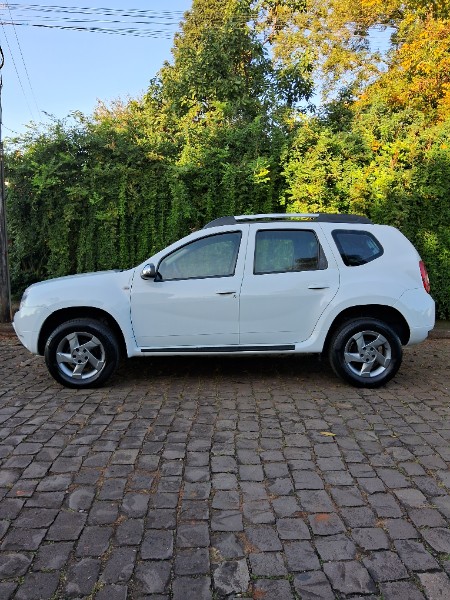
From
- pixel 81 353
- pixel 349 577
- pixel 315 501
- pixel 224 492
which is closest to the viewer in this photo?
pixel 349 577

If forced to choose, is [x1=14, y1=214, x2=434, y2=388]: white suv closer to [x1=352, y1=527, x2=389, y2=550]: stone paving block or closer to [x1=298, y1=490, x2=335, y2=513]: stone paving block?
[x1=298, y1=490, x2=335, y2=513]: stone paving block

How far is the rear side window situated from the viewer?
548 cm

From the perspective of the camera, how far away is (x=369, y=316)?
5523mm

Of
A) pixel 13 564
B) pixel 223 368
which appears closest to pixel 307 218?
pixel 223 368

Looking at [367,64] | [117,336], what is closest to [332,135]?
[117,336]

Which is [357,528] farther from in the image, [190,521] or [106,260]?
[106,260]

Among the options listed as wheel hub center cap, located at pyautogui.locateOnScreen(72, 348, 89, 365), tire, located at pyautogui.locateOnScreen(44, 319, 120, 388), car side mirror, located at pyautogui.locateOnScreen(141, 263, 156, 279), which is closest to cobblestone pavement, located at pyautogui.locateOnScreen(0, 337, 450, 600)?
tire, located at pyautogui.locateOnScreen(44, 319, 120, 388)

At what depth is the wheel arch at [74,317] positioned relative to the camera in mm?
5418

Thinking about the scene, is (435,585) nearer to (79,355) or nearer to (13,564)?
(13,564)

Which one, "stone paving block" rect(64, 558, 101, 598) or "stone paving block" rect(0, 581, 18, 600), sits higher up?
"stone paving block" rect(64, 558, 101, 598)

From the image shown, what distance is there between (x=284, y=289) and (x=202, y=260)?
2.99ft

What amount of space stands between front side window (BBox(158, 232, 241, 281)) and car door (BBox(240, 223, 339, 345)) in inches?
7.6

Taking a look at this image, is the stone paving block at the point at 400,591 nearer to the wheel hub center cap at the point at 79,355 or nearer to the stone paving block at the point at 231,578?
the stone paving block at the point at 231,578

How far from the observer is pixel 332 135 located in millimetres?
9422
